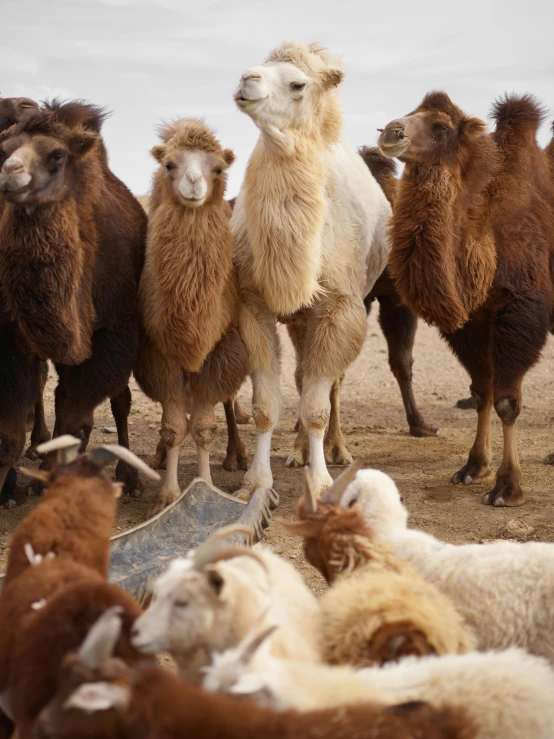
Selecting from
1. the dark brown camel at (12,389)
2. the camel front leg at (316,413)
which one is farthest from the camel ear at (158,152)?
the camel front leg at (316,413)

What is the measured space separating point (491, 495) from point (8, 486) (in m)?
3.79

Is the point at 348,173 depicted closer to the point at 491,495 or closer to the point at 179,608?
the point at 491,495

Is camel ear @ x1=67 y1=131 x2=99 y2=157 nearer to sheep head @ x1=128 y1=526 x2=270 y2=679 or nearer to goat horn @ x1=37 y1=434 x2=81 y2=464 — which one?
goat horn @ x1=37 y1=434 x2=81 y2=464

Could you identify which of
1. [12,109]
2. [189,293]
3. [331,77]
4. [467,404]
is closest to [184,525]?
[189,293]

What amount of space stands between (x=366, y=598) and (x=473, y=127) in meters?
4.49

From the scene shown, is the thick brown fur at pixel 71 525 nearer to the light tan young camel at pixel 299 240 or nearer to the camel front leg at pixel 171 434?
the camel front leg at pixel 171 434

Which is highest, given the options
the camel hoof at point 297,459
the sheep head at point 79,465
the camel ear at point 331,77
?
the camel ear at point 331,77

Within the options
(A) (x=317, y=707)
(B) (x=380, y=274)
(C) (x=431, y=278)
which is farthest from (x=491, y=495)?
(A) (x=317, y=707)

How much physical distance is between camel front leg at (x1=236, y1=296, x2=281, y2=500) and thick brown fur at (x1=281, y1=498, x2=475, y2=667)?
2738 mm

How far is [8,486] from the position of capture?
7.33m

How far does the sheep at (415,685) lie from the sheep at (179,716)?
15 cm

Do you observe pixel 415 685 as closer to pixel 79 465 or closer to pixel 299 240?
pixel 79 465

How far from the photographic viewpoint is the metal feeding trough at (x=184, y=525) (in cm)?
570

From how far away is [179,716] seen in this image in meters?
2.72
